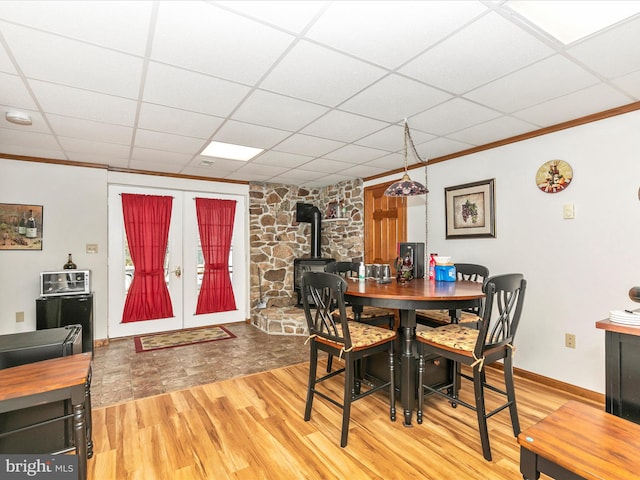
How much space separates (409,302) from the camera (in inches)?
85.5

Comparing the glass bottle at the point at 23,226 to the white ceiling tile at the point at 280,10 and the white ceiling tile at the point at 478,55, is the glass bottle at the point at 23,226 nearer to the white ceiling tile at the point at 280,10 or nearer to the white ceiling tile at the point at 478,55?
the white ceiling tile at the point at 280,10

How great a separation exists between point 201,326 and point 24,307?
2177mm

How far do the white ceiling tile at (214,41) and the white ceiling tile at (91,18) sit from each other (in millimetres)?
97

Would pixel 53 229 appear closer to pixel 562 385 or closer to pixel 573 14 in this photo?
pixel 573 14

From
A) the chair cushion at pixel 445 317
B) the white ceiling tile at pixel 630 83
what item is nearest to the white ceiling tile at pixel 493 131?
the white ceiling tile at pixel 630 83

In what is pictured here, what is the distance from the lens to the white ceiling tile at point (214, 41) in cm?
158

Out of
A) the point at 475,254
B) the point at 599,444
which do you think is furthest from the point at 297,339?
the point at 599,444

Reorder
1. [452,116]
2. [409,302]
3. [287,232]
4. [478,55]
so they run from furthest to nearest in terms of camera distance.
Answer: [287,232] < [452,116] < [409,302] < [478,55]

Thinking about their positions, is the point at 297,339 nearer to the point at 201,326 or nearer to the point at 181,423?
the point at 201,326

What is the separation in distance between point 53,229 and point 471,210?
5.02 meters

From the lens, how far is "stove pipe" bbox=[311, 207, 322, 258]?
5828 mm

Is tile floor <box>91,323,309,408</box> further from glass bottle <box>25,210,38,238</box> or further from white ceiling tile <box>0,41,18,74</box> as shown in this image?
white ceiling tile <box>0,41,18,74</box>

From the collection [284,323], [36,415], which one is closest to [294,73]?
[36,415]

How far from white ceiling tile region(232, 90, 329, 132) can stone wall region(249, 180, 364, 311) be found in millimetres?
2523
